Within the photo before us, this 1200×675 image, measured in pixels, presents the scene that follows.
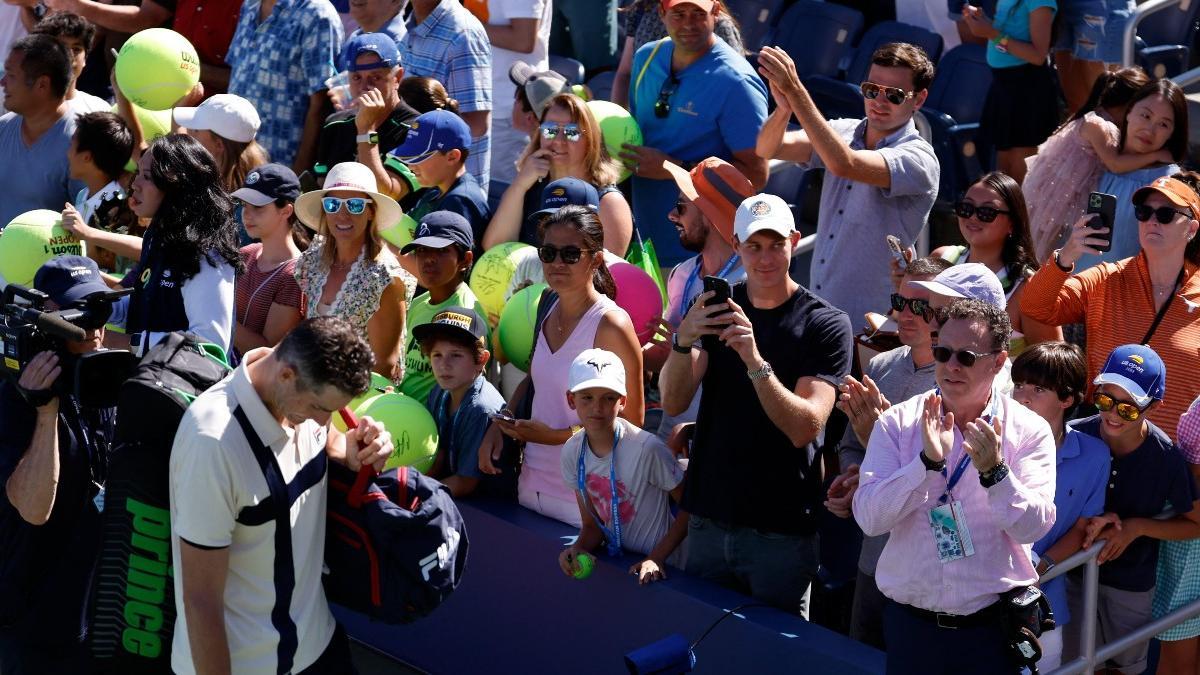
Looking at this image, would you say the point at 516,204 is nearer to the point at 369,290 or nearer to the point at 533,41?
the point at 369,290

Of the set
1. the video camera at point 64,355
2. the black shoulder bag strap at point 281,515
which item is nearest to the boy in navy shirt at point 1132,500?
the black shoulder bag strap at point 281,515

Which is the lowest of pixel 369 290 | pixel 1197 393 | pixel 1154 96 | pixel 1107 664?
pixel 1107 664

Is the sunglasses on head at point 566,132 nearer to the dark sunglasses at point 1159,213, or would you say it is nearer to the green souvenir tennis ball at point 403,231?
the green souvenir tennis ball at point 403,231

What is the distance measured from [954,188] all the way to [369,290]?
3.57m

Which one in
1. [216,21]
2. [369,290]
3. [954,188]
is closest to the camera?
[369,290]

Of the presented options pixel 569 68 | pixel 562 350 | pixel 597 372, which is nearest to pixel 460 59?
pixel 569 68

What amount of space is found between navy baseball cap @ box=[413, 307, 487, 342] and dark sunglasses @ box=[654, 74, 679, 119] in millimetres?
1741

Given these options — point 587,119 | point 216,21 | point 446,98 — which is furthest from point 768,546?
point 216,21

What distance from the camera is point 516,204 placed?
7250 mm

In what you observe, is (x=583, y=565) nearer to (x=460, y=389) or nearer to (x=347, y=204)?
(x=460, y=389)

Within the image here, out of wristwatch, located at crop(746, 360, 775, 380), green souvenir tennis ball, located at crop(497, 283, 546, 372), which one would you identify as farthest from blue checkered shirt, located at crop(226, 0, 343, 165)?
wristwatch, located at crop(746, 360, 775, 380)

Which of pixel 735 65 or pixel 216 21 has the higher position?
pixel 735 65

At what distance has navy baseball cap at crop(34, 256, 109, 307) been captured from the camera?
15.3 feet

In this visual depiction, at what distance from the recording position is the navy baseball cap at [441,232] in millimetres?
→ 6402
